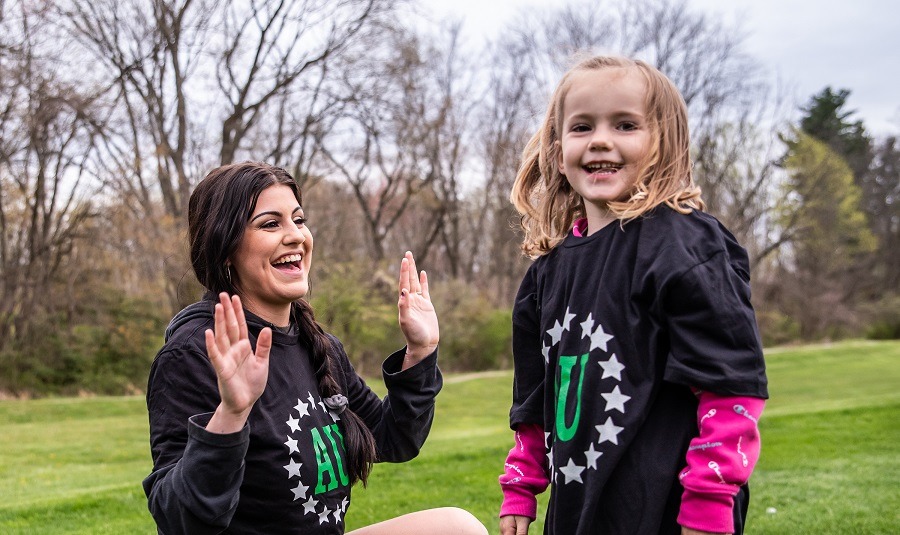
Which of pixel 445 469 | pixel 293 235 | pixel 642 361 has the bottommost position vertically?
pixel 445 469

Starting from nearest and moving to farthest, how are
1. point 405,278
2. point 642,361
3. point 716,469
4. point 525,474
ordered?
point 716,469 → point 642,361 → point 525,474 → point 405,278

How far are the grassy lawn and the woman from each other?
2.37 meters

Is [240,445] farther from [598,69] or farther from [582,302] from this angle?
[598,69]

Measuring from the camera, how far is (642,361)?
1.91 m

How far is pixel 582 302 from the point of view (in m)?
2.02

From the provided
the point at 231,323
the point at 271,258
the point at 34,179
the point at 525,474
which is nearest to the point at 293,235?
the point at 271,258

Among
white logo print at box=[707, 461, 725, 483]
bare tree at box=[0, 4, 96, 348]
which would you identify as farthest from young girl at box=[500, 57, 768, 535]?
bare tree at box=[0, 4, 96, 348]

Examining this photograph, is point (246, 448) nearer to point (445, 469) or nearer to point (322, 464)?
point (322, 464)

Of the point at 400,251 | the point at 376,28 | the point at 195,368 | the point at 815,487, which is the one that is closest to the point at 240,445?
the point at 195,368

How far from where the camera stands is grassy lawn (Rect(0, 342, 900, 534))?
199 inches

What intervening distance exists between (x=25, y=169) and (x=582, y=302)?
16858 millimetres

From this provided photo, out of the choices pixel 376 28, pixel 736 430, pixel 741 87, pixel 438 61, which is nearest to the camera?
pixel 736 430

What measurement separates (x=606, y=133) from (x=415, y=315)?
94cm

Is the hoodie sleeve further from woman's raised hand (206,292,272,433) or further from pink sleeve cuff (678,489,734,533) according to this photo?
pink sleeve cuff (678,489,734,533)
